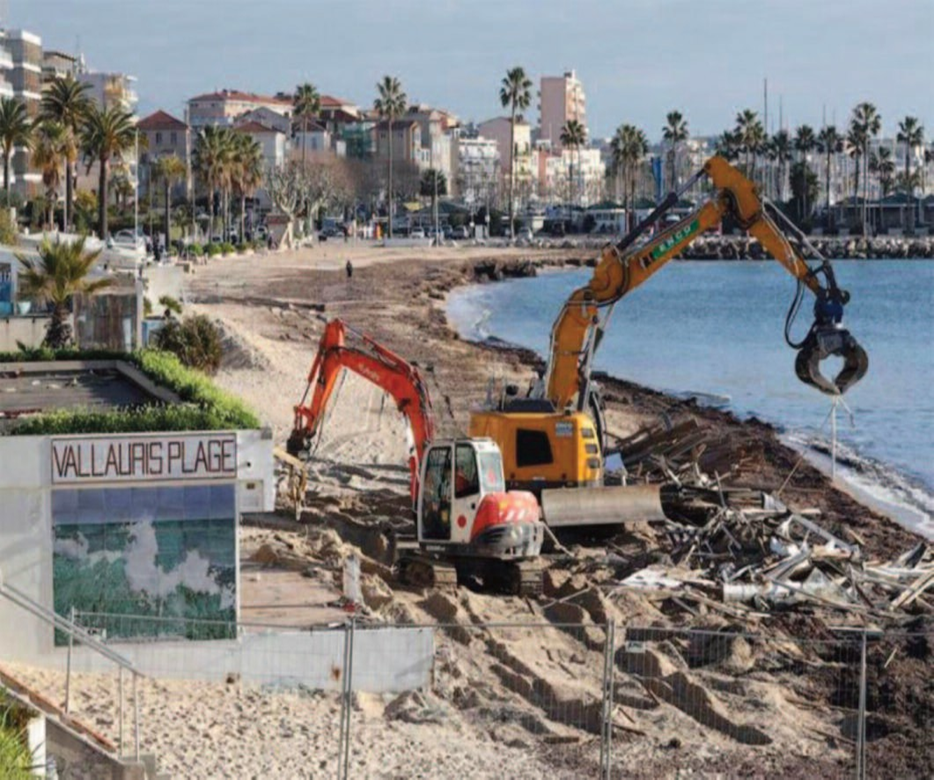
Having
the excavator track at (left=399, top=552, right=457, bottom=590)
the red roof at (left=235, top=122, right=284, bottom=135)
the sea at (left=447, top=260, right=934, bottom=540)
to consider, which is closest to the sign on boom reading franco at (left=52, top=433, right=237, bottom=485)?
the excavator track at (left=399, top=552, right=457, bottom=590)

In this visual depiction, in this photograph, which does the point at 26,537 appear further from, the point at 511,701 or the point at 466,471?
the point at 466,471

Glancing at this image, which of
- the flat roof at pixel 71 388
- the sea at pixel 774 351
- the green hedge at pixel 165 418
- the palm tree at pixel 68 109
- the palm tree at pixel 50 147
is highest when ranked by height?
the palm tree at pixel 68 109

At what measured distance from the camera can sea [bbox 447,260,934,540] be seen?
45156mm

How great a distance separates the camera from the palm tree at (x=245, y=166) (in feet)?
402

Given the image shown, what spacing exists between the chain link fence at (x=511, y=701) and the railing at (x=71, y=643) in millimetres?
258

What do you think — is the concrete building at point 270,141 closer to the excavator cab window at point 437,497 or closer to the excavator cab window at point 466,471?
the excavator cab window at point 437,497

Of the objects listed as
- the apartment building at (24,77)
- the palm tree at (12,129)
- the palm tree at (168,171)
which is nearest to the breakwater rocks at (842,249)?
the palm tree at (168,171)

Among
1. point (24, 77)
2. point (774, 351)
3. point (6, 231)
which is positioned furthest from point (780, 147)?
point (6, 231)

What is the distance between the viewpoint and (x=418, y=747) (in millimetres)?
17156

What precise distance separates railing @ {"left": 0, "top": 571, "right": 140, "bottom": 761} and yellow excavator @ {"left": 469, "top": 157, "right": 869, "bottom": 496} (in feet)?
31.0

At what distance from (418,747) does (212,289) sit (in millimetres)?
63944

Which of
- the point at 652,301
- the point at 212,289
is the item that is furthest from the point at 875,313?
the point at 212,289

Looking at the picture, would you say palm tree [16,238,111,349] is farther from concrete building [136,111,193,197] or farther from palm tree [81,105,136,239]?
concrete building [136,111,193,197]

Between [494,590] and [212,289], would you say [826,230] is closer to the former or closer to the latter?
[212,289]
